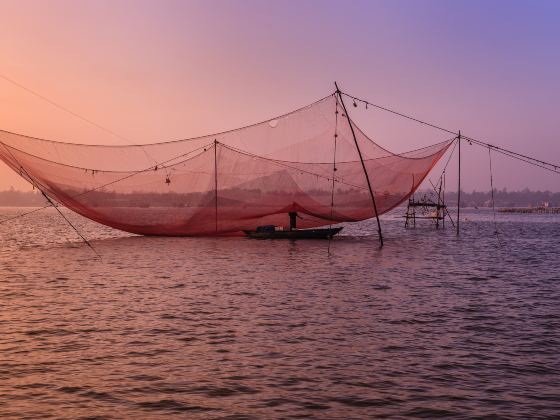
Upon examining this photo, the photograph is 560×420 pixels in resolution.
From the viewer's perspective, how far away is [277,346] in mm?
9875

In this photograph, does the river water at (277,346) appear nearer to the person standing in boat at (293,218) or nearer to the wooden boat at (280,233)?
the person standing in boat at (293,218)

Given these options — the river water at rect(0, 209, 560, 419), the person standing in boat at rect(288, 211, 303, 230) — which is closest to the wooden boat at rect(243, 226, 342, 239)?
the person standing in boat at rect(288, 211, 303, 230)

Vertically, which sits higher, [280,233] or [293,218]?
[293,218]

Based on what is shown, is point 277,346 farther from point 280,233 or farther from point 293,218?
point 280,233

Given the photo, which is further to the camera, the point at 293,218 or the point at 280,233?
the point at 280,233

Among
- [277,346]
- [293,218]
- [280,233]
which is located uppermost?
[293,218]

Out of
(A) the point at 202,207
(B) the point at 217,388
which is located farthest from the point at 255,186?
(B) the point at 217,388

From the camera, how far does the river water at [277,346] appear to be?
7008 millimetres

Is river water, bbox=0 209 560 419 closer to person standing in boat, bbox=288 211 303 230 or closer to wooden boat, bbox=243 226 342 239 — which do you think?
person standing in boat, bbox=288 211 303 230

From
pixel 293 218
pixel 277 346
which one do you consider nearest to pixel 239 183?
pixel 293 218

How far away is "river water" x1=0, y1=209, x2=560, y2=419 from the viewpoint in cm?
701

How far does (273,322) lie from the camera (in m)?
12.0

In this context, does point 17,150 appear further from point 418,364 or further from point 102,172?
point 418,364

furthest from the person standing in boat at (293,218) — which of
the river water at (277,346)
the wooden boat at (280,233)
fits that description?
the river water at (277,346)
